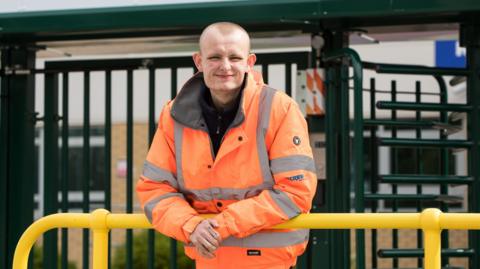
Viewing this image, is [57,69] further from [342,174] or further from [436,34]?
[436,34]

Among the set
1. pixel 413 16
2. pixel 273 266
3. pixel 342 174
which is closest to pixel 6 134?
pixel 342 174

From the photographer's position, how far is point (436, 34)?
6938 mm

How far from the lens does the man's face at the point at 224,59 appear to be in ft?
12.3

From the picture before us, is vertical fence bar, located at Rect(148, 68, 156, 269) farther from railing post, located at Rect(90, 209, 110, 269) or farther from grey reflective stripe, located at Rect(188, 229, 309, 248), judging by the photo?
grey reflective stripe, located at Rect(188, 229, 309, 248)

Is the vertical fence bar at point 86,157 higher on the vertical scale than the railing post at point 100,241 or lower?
higher

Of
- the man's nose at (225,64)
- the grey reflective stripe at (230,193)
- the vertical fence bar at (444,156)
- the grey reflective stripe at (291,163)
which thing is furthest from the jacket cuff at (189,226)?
the vertical fence bar at (444,156)

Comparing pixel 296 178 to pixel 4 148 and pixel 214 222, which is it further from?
pixel 4 148

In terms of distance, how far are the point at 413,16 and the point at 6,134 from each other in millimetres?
2987

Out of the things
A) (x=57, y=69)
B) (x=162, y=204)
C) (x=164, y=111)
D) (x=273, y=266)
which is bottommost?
(x=273, y=266)

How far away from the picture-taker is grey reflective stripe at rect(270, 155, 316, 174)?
3.78 meters

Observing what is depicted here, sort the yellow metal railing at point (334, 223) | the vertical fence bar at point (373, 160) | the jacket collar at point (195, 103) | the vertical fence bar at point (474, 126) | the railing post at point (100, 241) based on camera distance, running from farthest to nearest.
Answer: the vertical fence bar at point (373, 160)
the vertical fence bar at point (474, 126)
the railing post at point (100, 241)
the jacket collar at point (195, 103)
the yellow metal railing at point (334, 223)

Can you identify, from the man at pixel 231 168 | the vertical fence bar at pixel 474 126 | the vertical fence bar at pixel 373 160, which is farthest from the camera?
the vertical fence bar at pixel 373 160

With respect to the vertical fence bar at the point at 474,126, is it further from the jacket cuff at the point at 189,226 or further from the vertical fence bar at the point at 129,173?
the jacket cuff at the point at 189,226

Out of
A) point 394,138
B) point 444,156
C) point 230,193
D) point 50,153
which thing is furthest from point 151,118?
point 230,193
